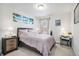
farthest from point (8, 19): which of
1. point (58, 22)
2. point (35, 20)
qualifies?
point (58, 22)

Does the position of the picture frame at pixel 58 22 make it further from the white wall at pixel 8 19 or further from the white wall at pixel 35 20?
the white wall at pixel 8 19

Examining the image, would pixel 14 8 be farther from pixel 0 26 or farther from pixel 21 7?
pixel 0 26

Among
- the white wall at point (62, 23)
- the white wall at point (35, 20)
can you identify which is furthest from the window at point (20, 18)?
the white wall at point (62, 23)

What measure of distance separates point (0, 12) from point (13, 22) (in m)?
0.45

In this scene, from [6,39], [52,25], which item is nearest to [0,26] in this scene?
[6,39]

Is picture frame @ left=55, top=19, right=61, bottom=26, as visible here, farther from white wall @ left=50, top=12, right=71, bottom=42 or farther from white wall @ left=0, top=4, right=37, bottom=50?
white wall @ left=0, top=4, right=37, bottom=50

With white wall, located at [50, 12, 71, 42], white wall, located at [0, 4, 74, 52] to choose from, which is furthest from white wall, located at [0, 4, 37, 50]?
white wall, located at [50, 12, 71, 42]

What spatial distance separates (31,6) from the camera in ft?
4.65

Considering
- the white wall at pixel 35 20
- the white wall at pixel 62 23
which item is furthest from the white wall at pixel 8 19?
the white wall at pixel 62 23

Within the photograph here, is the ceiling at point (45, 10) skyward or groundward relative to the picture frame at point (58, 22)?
skyward

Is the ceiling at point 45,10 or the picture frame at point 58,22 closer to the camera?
the ceiling at point 45,10

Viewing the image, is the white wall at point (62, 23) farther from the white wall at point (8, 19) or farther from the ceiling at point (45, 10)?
the white wall at point (8, 19)

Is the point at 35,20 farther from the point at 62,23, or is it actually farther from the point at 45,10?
the point at 62,23

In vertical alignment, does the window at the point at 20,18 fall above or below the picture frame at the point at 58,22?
above
